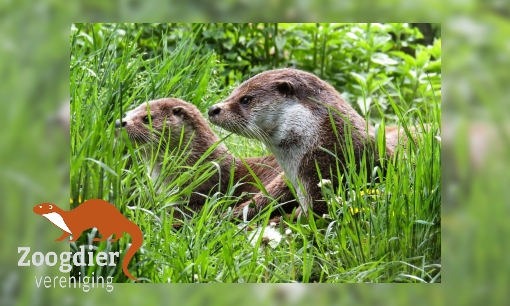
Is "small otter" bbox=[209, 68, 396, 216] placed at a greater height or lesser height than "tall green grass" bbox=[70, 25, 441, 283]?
greater

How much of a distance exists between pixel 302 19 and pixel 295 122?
502mm

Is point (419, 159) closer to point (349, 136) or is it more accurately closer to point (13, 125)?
point (349, 136)

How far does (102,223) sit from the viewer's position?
4.32 m

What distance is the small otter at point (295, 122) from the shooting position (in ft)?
15.2

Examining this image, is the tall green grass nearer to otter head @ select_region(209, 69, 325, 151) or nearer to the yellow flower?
the yellow flower

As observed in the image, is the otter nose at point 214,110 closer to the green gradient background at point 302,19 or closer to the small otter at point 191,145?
the small otter at point 191,145

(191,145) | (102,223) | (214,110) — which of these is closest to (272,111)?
(214,110)

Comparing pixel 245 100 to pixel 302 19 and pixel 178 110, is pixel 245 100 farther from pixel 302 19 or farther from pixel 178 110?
pixel 302 19

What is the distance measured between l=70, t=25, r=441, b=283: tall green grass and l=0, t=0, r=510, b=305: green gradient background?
0.07 m

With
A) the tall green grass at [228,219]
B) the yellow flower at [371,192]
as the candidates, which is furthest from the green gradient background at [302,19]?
the yellow flower at [371,192]

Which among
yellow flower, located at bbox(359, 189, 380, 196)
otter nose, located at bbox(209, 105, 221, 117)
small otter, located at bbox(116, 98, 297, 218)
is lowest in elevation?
yellow flower, located at bbox(359, 189, 380, 196)

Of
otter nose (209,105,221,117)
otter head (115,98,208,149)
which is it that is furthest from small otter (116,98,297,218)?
otter nose (209,105,221,117)

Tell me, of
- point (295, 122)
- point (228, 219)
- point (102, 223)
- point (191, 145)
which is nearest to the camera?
point (102, 223)

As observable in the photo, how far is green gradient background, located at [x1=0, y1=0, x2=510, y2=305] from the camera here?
443 cm
